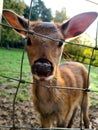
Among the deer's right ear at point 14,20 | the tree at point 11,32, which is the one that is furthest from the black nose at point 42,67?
the tree at point 11,32

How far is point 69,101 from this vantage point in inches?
202

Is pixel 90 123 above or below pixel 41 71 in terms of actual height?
below

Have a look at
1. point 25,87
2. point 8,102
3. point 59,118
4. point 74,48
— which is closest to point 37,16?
point 74,48

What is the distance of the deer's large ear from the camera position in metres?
4.13

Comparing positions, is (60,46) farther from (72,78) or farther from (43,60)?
(72,78)

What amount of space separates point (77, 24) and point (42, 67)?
1.07 meters

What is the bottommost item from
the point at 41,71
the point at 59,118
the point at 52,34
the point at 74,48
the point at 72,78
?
the point at 74,48

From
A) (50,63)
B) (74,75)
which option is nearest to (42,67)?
(50,63)

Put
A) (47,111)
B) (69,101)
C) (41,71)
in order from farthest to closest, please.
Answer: (69,101) → (47,111) → (41,71)

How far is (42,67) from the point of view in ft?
11.7

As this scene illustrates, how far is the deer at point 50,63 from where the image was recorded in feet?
12.5

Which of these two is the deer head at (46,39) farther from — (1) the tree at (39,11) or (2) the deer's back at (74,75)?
(1) the tree at (39,11)

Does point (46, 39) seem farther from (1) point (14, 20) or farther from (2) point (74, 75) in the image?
(2) point (74, 75)

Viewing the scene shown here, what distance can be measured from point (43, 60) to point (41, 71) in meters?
0.14
